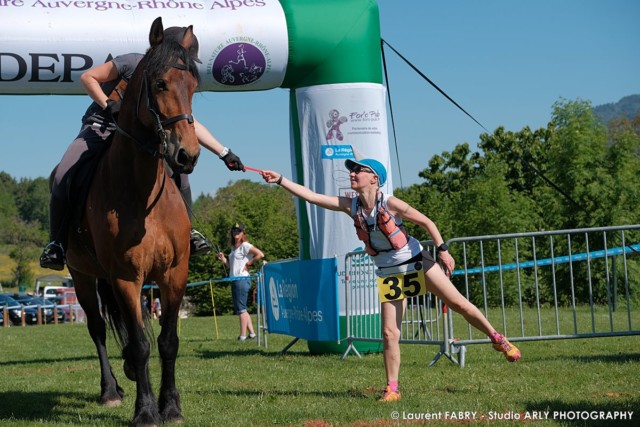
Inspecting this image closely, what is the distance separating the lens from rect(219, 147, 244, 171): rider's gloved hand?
6574mm

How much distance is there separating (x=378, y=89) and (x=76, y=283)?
17.5 feet

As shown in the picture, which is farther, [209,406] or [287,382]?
[287,382]

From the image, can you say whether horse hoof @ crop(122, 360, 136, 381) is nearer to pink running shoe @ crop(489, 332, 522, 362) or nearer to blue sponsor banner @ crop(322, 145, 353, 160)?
pink running shoe @ crop(489, 332, 522, 362)

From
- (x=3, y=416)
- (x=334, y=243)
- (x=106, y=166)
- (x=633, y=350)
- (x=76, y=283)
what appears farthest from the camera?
(x=334, y=243)

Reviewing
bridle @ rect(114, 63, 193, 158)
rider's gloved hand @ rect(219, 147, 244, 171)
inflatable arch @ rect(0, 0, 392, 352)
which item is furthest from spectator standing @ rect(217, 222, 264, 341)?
bridle @ rect(114, 63, 193, 158)

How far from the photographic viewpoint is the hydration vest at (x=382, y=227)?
6957 mm

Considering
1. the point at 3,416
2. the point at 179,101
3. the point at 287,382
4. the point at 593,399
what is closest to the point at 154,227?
the point at 179,101

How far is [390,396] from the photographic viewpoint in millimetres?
6777

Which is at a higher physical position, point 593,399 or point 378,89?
point 378,89

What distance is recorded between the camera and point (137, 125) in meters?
5.95

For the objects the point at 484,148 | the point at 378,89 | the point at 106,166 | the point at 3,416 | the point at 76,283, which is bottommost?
the point at 3,416

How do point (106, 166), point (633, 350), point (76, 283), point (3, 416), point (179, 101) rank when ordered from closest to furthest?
point (179, 101)
point (106, 166)
point (3, 416)
point (76, 283)
point (633, 350)

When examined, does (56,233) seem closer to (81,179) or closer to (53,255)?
(53,255)

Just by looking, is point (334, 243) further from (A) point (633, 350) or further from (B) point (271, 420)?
(B) point (271, 420)
